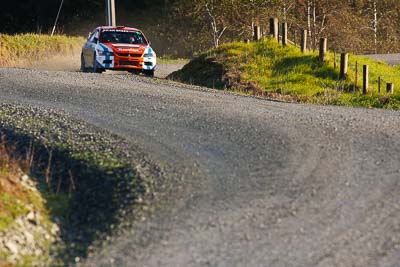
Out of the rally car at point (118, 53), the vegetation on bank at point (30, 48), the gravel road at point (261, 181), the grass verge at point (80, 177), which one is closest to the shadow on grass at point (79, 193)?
the grass verge at point (80, 177)

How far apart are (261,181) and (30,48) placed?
2670 cm

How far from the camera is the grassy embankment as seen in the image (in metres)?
20.9

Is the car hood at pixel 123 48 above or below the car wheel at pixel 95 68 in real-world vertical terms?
above

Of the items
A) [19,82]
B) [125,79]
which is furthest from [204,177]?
[125,79]

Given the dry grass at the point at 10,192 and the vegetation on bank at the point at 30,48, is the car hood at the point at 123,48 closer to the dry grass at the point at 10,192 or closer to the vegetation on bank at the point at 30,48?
the vegetation on bank at the point at 30,48

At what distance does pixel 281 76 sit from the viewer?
23.8 metres

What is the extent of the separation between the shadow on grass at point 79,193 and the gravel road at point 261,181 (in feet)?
1.34

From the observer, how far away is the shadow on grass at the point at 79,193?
9.24m

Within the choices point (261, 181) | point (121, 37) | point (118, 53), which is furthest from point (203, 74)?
point (261, 181)

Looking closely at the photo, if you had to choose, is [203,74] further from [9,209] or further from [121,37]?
[9,209]

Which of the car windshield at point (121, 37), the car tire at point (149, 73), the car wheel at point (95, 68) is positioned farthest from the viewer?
the car windshield at point (121, 37)

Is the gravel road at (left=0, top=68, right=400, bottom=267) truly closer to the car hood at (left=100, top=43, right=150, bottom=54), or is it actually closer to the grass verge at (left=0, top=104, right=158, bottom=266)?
the grass verge at (left=0, top=104, right=158, bottom=266)

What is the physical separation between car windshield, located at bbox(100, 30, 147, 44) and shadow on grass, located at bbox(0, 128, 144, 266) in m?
15.9

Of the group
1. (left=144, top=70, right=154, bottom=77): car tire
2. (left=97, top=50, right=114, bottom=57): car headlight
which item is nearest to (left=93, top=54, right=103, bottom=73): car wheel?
(left=97, top=50, right=114, bottom=57): car headlight
